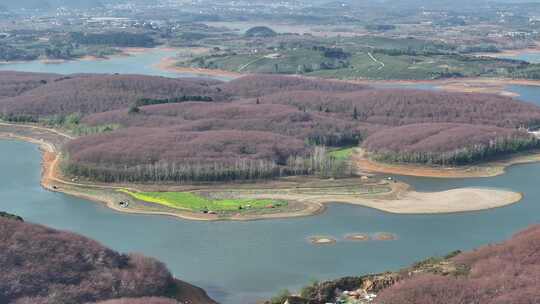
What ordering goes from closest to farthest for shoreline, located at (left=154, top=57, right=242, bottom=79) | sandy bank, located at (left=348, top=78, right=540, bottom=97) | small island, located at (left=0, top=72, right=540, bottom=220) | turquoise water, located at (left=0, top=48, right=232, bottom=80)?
small island, located at (left=0, top=72, right=540, bottom=220)
sandy bank, located at (left=348, top=78, right=540, bottom=97)
turquoise water, located at (left=0, top=48, right=232, bottom=80)
shoreline, located at (left=154, top=57, right=242, bottom=79)

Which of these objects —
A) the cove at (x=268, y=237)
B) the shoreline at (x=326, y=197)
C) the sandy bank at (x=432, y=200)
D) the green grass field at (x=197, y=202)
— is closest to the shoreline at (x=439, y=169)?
the cove at (x=268, y=237)

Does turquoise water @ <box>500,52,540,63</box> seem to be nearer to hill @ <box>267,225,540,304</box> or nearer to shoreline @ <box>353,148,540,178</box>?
shoreline @ <box>353,148,540,178</box>

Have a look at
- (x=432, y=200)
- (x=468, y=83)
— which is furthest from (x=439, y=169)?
(x=468, y=83)

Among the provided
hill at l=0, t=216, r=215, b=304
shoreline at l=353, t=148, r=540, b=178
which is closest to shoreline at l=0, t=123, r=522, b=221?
shoreline at l=353, t=148, r=540, b=178

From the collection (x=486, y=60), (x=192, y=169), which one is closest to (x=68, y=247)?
(x=192, y=169)

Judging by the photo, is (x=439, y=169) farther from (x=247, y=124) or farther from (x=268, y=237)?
(x=268, y=237)

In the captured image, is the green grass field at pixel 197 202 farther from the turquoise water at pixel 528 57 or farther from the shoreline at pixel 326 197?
the turquoise water at pixel 528 57

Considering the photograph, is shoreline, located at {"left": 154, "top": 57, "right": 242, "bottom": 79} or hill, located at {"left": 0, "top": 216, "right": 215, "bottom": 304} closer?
hill, located at {"left": 0, "top": 216, "right": 215, "bottom": 304}
